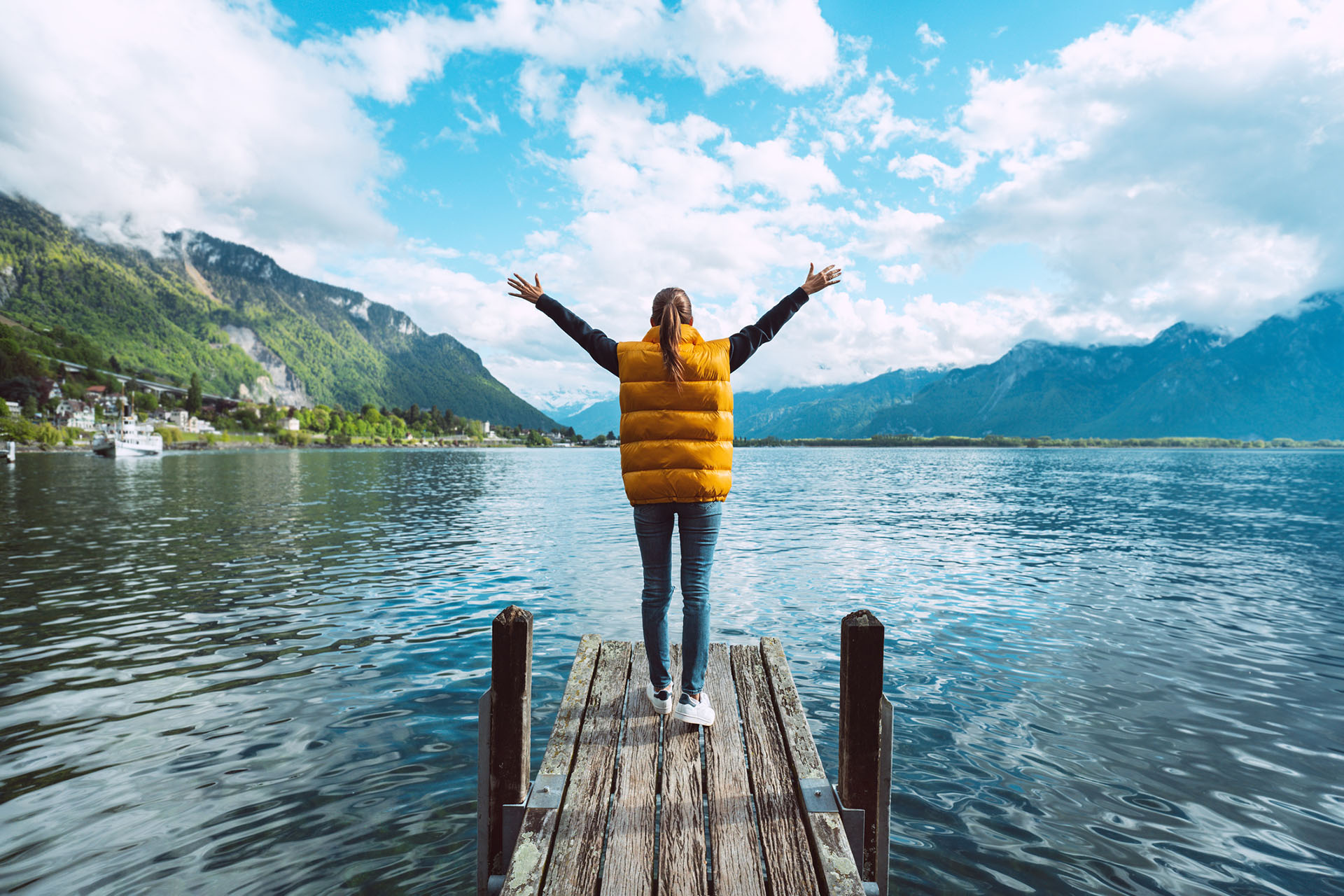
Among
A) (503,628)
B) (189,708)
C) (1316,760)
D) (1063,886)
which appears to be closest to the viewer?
(503,628)

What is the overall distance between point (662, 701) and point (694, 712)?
479 mm

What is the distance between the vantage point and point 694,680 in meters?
6.42

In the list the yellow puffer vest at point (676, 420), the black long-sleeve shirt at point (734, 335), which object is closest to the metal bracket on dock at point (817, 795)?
the yellow puffer vest at point (676, 420)

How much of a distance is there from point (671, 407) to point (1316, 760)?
10.6 m

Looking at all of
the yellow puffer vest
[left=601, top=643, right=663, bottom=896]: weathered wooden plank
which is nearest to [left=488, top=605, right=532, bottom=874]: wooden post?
[left=601, top=643, right=663, bottom=896]: weathered wooden plank

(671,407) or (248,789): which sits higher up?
(671,407)

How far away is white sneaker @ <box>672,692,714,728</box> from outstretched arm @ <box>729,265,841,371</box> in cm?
341

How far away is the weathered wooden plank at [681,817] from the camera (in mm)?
4438

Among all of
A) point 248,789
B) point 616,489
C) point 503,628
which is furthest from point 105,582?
point 616,489

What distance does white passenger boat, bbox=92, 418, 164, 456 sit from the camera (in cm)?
12581

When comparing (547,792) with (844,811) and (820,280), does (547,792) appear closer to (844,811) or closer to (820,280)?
(844,811)

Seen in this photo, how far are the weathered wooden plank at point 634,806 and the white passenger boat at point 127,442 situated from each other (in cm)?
16130

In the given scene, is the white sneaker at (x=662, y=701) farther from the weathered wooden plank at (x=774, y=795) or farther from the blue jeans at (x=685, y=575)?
the weathered wooden plank at (x=774, y=795)

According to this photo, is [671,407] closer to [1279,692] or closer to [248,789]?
[248,789]
